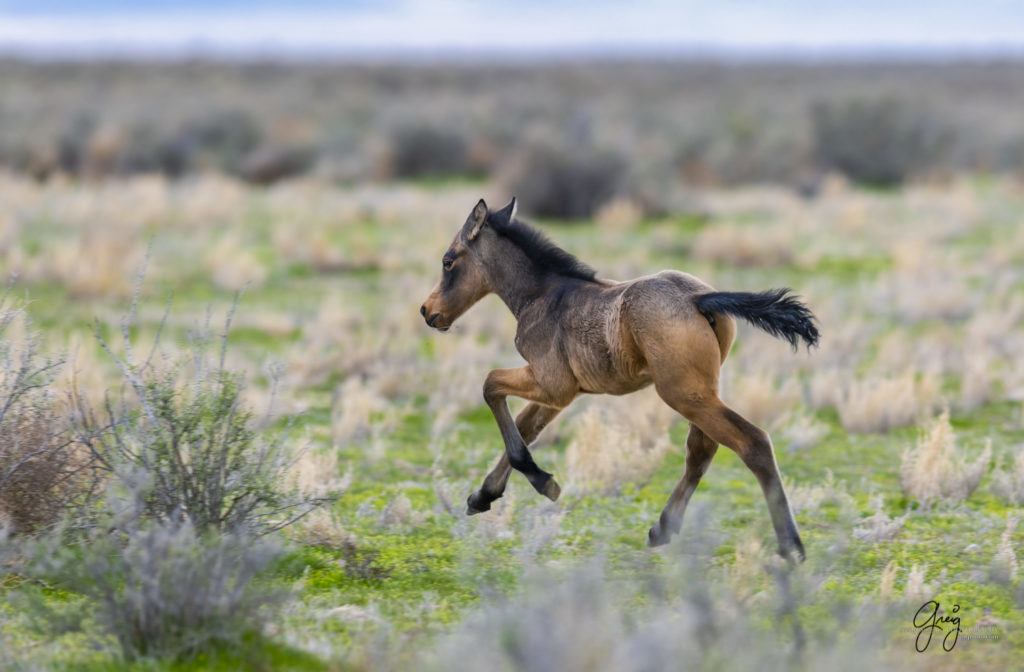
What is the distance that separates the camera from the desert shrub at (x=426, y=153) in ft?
107

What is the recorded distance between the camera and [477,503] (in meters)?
6.69

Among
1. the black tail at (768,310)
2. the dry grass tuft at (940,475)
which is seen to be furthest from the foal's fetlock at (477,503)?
the dry grass tuft at (940,475)

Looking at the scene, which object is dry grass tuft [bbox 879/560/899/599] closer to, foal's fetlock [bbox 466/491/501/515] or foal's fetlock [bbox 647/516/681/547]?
foal's fetlock [bbox 647/516/681/547]

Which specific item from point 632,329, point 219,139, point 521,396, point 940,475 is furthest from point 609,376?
point 219,139

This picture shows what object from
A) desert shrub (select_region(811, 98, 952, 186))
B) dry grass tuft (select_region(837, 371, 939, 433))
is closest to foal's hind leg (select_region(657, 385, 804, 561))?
dry grass tuft (select_region(837, 371, 939, 433))

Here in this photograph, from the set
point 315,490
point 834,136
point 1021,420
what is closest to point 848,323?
point 1021,420

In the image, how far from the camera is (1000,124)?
43.6 m

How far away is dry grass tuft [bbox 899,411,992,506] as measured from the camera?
24.6 feet

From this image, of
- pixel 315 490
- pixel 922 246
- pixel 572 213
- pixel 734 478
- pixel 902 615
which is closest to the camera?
pixel 902 615

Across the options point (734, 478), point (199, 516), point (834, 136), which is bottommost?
point (734, 478)

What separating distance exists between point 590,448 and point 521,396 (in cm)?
208

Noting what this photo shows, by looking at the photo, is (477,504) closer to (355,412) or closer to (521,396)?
(521,396)

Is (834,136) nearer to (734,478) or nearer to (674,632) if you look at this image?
(734,478)

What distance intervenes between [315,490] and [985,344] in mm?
8924
